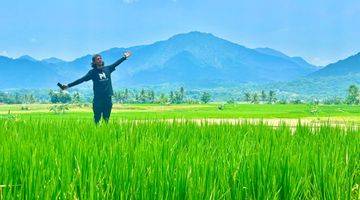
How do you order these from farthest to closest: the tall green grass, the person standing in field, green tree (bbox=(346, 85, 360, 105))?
green tree (bbox=(346, 85, 360, 105))
the person standing in field
the tall green grass

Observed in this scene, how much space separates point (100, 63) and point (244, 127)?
189 inches

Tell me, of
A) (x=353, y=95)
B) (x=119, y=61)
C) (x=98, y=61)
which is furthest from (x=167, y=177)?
(x=353, y=95)

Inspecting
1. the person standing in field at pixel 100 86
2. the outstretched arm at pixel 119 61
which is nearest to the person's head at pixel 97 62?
the person standing in field at pixel 100 86

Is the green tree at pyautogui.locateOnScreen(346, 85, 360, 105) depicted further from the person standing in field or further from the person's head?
the person's head

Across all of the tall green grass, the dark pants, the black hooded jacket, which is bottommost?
the tall green grass

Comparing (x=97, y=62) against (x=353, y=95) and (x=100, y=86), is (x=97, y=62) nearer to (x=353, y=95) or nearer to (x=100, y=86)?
(x=100, y=86)

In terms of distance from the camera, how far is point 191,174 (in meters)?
3.71

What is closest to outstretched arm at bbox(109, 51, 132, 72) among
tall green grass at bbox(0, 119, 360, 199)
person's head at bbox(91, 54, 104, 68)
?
person's head at bbox(91, 54, 104, 68)

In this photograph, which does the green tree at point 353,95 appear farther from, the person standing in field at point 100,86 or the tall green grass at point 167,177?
the tall green grass at point 167,177

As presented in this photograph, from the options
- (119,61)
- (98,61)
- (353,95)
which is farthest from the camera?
(353,95)

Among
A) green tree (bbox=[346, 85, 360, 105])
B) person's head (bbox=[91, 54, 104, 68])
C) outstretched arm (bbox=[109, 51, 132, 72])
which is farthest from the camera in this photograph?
green tree (bbox=[346, 85, 360, 105])

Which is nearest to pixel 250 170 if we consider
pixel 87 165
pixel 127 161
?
pixel 127 161

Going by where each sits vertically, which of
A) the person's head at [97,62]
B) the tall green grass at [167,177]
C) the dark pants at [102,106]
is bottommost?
the tall green grass at [167,177]

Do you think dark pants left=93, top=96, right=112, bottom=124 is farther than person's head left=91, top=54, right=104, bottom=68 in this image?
Yes
